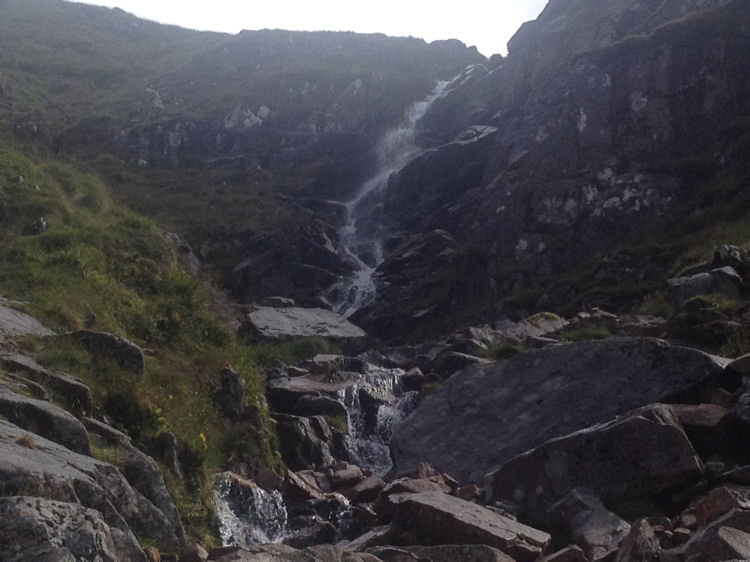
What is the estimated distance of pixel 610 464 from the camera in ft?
28.1

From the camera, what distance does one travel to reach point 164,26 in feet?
364

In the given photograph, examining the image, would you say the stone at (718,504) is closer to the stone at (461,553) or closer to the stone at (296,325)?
the stone at (461,553)

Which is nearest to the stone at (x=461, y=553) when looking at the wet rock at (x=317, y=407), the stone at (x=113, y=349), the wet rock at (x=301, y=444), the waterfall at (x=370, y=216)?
the stone at (x=113, y=349)

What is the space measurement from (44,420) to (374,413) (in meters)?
11.1

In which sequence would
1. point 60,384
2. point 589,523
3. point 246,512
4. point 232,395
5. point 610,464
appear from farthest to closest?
point 232,395
point 246,512
point 610,464
point 60,384
point 589,523

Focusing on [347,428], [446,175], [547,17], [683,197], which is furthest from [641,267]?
[547,17]

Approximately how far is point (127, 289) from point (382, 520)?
7550mm

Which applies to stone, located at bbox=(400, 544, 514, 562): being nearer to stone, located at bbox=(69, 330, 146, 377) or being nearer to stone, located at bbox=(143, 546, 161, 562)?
stone, located at bbox=(143, 546, 161, 562)

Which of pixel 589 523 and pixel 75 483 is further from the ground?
pixel 75 483

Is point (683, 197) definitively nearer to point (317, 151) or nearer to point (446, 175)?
point (446, 175)

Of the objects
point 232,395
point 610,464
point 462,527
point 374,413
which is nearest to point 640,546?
point 462,527

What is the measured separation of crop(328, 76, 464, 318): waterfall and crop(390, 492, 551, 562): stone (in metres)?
25.1

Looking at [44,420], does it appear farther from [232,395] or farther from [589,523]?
[589,523]

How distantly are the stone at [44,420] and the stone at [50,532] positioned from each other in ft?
6.48
